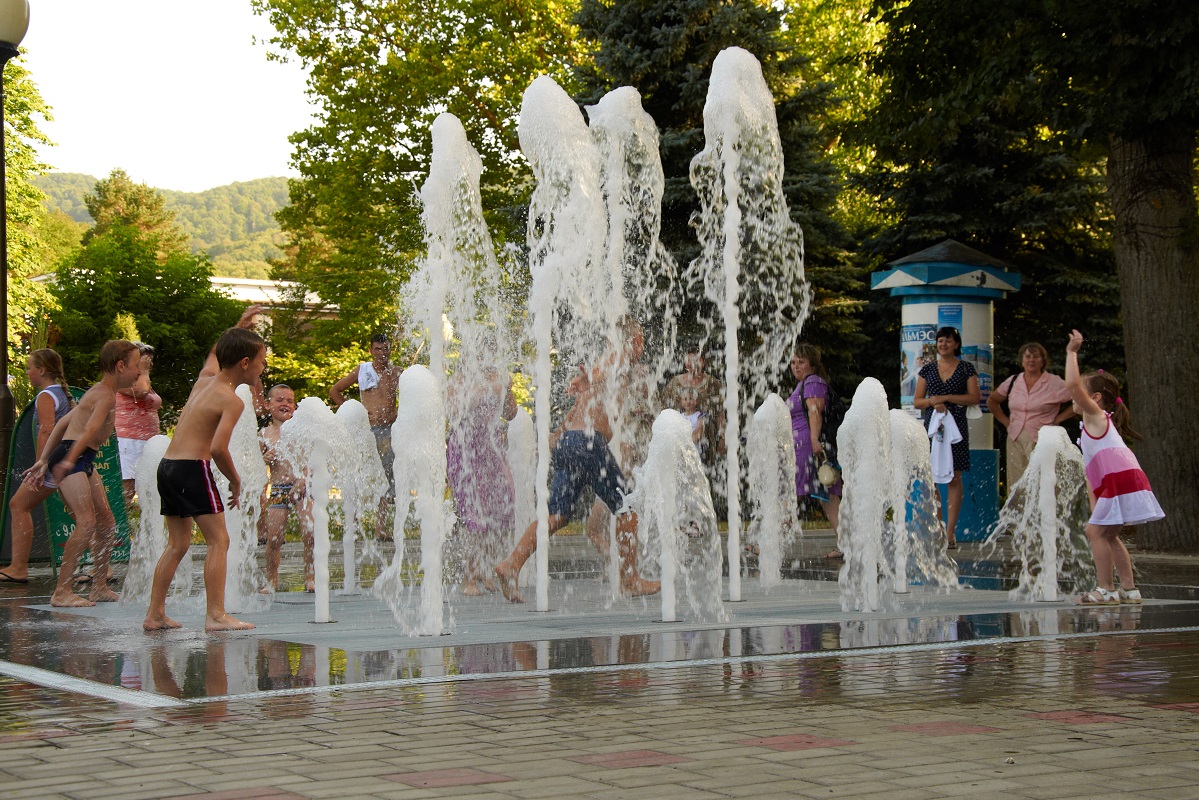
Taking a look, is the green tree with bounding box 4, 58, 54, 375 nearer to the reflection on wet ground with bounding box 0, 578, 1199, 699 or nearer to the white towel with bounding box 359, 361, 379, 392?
the white towel with bounding box 359, 361, 379, 392

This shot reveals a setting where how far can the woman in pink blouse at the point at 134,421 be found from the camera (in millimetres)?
12555

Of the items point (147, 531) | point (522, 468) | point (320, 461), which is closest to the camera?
point (320, 461)

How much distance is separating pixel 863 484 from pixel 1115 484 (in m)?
1.75

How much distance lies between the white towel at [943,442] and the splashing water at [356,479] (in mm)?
5249

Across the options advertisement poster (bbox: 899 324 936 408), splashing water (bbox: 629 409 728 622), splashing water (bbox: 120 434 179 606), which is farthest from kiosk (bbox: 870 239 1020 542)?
splashing water (bbox: 120 434 179 606)

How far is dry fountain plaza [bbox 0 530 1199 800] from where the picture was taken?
14.7 ft

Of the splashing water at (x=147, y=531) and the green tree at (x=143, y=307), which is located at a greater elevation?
the green tree at (x=143, y=307)

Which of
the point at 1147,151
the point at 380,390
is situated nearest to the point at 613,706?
the point at 380,390

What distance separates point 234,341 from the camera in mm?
8914

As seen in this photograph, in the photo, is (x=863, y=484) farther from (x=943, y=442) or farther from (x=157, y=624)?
(x=943, y=442)

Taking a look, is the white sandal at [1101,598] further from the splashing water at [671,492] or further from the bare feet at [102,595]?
the bare feet at [102,595]

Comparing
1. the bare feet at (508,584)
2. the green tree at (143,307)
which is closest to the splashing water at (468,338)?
the bare feet at (508,584)

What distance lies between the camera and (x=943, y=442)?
14453 mm

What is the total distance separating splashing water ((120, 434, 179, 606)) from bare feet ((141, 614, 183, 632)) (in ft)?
6.49
